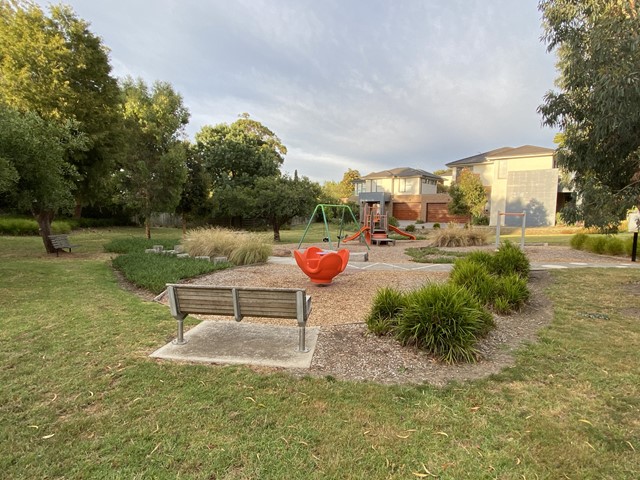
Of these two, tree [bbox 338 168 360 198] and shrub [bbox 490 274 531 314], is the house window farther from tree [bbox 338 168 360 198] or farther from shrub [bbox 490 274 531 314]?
shrub [bbox 490 274 531 314]

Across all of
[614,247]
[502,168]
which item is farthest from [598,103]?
[502,168]

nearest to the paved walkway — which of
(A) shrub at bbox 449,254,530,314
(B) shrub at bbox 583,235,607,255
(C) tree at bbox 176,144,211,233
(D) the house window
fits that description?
(B) shrub at bbox 583,235,607,255

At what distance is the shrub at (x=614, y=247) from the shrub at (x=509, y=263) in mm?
6994

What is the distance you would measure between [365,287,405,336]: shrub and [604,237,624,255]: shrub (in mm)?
11642

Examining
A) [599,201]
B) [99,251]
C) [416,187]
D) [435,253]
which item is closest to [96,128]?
[99,251]

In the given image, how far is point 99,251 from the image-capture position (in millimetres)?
13336

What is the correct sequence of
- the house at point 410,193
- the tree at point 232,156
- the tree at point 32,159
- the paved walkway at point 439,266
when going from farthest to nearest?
the house at point 410,193, the tree at point 232,156, the paved walkway at point 439,266, the tree at point 32,159

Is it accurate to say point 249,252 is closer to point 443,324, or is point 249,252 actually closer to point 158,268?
point 158,268

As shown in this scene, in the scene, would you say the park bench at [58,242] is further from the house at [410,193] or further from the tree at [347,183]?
the tree at [347,183]

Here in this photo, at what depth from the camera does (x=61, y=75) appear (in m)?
11.4

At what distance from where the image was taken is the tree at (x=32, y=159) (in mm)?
8273

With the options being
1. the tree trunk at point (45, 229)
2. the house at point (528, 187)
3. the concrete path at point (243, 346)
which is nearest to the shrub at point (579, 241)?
the concrete path at point (243, 346)

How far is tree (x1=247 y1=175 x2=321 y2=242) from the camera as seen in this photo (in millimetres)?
17656

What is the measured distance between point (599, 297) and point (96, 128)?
627 inches
